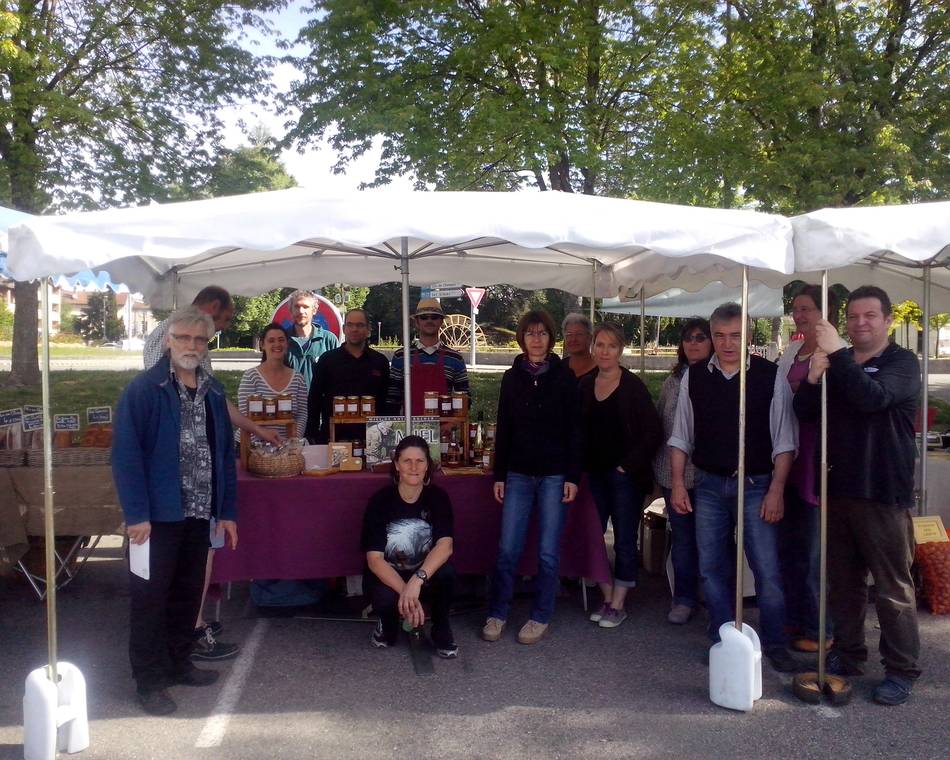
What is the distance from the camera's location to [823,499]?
10.4ft

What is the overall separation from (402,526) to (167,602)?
1.05 m

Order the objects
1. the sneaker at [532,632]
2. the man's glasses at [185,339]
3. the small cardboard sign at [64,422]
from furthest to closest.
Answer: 1. the small cardboard sign at [64,422]
2. the sneaker at [532,632]
3. the man's glasses at [185,339]

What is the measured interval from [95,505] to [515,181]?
8897mm

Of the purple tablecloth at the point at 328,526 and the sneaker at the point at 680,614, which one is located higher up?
the purple tablecloth at the point at 328,526

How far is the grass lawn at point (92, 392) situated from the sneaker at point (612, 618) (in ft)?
17.5

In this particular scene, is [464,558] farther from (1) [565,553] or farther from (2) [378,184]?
(2) [378,184]

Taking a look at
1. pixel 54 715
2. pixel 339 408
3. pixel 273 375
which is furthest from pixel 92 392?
pixel 54 715

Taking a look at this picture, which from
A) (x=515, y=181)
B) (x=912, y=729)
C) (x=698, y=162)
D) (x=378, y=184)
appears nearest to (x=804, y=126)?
(x=698, y=162)

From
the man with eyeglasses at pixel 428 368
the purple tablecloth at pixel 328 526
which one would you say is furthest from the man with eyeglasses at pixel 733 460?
the man with eyeglasses at pixel 428 368

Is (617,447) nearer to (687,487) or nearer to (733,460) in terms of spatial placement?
(687,487)

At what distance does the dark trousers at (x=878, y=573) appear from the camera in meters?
3.14

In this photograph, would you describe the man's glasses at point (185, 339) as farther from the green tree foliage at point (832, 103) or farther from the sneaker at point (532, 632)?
the green tree foliage at point (832, 103)

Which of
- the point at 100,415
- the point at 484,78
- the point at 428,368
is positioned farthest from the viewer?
the point at 484,78

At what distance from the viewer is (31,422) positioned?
4453 mm
